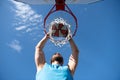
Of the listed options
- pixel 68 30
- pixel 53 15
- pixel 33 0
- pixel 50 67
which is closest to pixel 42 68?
pixel 50 67

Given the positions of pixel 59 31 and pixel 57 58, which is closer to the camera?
pixel 57 58

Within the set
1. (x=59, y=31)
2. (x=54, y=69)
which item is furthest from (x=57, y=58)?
(x=59, y=31)

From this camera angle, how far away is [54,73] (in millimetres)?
3109

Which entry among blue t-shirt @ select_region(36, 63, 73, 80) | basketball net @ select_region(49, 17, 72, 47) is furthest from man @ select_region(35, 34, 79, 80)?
basketball net @ select_region(49, 17, 72, 47)

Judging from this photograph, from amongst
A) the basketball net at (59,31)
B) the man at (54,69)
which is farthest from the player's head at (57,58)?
the basketball net at (59,31)

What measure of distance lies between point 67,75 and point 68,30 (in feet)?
4.93

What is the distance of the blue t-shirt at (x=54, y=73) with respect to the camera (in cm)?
308

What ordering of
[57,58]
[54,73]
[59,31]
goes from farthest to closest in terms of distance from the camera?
[59,31] < [57,58] < [54,73]

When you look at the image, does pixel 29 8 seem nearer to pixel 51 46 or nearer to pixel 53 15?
pixel 51 46

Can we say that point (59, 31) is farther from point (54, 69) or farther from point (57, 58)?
point (54, 69)

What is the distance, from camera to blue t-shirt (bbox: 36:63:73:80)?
308 centimetres

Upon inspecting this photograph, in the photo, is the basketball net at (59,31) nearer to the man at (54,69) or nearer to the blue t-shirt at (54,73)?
the man at (54,69)

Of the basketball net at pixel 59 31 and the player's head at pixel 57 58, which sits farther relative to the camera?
the basketball net at pixel 59 31

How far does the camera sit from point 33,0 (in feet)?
19.6
